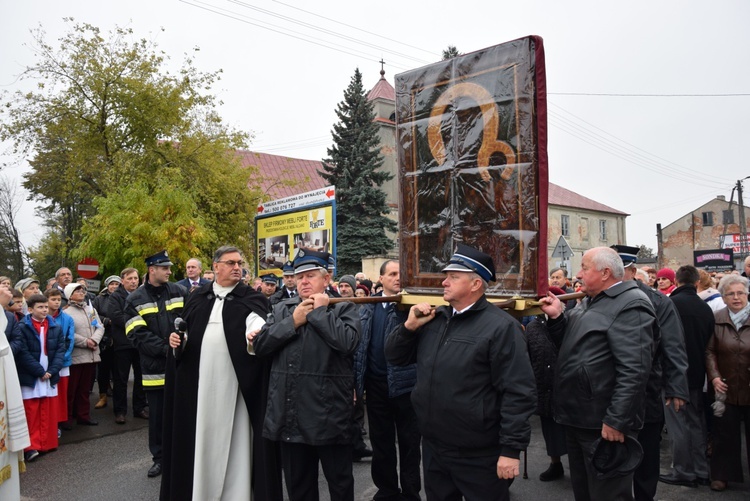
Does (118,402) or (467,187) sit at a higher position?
(467,187)

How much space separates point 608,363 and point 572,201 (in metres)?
53.0

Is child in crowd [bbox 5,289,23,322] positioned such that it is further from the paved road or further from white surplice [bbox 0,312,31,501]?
white surplice [bbox 0,312,31,501]

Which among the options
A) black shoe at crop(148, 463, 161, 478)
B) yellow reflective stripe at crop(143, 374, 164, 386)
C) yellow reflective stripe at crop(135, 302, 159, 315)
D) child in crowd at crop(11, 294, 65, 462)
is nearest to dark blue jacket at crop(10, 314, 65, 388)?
child in crowd at crop(11, 294, 65, 462)

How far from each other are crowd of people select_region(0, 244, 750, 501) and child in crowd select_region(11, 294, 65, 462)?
0.02 m

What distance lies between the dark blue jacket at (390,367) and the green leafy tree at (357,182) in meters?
25.4

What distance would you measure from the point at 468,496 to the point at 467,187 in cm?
188

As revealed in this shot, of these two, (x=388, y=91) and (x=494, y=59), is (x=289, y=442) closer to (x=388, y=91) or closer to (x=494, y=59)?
(x=494, y=59)

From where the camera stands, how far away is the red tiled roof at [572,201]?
5225 cm

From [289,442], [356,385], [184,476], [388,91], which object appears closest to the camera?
[289,442]

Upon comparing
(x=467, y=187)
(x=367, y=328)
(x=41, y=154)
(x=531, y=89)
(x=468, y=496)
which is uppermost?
(x=41, y=154)

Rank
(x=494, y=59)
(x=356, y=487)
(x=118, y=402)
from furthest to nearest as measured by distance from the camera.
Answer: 1. (x=118, y=402)
2. (x=356, y=487)
3. (x=494, y=59)

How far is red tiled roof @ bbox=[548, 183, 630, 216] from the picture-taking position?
52.2 m

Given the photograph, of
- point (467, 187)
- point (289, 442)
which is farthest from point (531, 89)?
point (289, 442)

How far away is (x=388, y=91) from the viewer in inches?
1663
